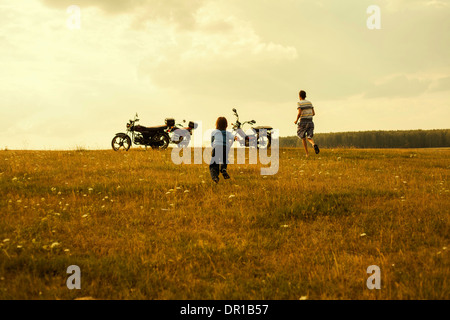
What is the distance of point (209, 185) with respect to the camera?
11445mm

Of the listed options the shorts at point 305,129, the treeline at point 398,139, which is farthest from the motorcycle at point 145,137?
the treeline at point 398,139

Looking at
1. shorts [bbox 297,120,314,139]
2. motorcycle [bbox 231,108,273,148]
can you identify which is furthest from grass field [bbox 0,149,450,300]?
motorcycle [bbox 231,108,273,148]

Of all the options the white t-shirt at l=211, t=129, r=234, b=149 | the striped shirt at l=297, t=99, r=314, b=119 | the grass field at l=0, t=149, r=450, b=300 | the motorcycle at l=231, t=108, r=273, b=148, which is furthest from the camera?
the motorcycle at l=231, t=108, r=273, b=148

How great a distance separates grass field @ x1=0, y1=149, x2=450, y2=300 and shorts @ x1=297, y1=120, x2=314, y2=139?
19.4 feet

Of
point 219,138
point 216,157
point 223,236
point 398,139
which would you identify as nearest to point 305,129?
point 219,138

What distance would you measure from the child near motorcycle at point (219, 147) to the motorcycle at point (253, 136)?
999cm

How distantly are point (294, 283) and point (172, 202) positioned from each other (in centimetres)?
498

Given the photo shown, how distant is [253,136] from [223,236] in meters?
15.8

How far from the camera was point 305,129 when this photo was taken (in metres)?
18.6

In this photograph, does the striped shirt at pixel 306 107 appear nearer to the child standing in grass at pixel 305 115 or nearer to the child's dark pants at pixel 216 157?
the child standing in grass at pixel 305 115

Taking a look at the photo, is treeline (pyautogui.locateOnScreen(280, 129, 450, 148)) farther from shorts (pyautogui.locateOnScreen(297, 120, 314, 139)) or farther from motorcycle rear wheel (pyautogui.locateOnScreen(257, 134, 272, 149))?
shorts (pyautogui.locateOnScreen(297, 120, 314, 139))

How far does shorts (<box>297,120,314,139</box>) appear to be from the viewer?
60.7ft
